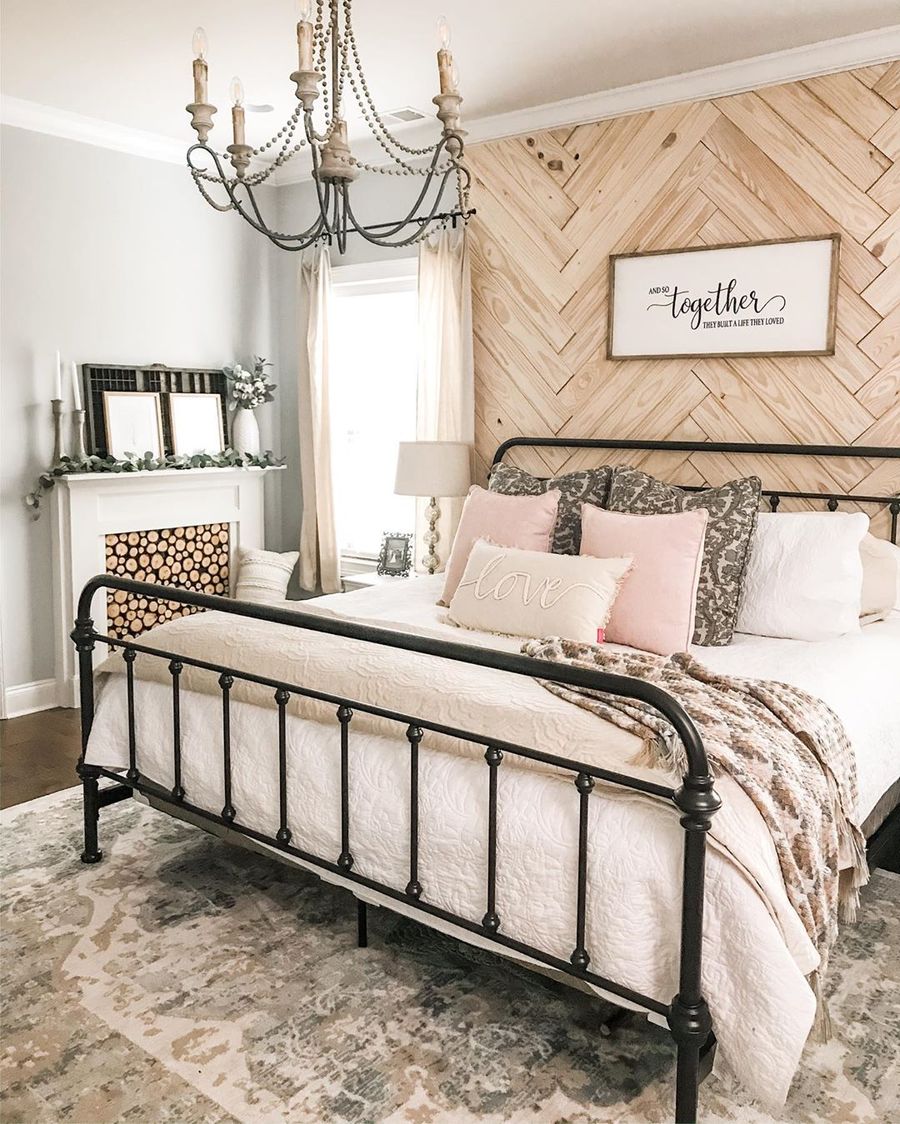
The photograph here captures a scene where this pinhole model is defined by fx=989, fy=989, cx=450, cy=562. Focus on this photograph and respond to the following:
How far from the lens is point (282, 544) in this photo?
5.54 m

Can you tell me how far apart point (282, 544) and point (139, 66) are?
2.57 metres

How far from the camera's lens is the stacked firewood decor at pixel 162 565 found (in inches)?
183

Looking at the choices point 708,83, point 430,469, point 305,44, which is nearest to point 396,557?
point 430,469

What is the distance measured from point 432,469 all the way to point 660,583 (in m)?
1.41

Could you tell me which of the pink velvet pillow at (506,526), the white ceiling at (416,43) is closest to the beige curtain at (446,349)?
the white ceiling at (416,43)

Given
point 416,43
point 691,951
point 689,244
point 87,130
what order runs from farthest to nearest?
point 87,130 → point 689,244 → point 416,43 → point 691,951

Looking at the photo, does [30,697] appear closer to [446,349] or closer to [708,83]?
[446,349]

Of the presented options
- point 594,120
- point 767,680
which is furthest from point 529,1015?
point 594,120

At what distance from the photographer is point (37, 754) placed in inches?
154

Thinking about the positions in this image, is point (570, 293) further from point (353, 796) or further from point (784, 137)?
point (353, 796)

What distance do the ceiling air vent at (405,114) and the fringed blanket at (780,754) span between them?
108 inches

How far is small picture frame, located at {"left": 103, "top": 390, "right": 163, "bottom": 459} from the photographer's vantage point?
4555 mm

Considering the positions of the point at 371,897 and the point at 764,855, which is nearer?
the point at 764,855

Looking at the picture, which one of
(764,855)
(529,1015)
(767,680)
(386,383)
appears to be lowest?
(529,1015)
